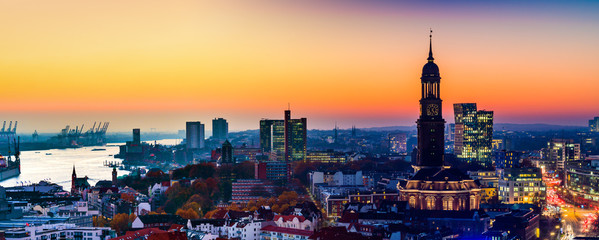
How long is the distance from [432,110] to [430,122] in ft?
2.93

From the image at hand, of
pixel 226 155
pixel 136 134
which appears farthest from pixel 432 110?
pixel 136 134

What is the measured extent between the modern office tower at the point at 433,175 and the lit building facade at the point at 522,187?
936cm

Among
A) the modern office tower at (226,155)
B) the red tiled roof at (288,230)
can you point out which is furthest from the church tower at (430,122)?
the modern office tower at (226,155)

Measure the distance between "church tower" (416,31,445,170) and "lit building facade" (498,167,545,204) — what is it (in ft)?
30.7

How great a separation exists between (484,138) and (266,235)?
70233mm

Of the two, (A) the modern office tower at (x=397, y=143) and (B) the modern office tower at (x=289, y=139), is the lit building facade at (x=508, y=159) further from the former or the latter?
(A) the modern office tower at (x=397, y=143)

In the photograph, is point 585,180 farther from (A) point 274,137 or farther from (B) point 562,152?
(A) point 274,137

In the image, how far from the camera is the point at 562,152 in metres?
92.2

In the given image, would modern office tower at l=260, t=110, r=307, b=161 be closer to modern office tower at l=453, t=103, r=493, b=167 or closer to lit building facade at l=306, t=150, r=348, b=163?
lit building facade at l=306, t=150, r=348, b=163

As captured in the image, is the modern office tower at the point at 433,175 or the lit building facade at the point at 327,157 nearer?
the modern office tower at the point at 433,175

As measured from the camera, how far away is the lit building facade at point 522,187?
62000 mm

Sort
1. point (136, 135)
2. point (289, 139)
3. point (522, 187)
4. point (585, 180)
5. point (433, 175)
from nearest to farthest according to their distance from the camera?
point (433, 175), point (522, 187), point (585, 180), point (289, 139), point (136, 135)

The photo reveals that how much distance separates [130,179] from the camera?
78.5 m

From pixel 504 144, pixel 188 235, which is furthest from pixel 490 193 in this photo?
pixel 504 144
